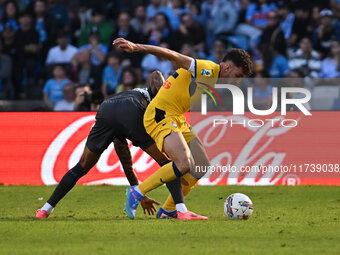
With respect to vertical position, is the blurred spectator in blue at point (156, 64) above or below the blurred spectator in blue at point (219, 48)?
below

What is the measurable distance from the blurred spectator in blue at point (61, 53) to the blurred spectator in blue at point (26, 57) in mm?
409

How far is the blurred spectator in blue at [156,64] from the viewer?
1659 centimetres

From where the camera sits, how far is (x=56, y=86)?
16.3m

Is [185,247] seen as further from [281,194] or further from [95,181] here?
[95,181]

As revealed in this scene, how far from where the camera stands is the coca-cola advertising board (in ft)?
41.8

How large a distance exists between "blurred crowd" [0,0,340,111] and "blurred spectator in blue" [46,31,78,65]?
0.08 feet

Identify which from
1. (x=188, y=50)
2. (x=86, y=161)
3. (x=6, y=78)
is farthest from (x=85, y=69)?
(x=86, y=161)

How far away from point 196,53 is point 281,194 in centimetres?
616

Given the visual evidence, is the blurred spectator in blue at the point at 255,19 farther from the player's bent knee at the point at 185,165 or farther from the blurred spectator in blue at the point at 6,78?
the player's bent knee at the point at 185,165

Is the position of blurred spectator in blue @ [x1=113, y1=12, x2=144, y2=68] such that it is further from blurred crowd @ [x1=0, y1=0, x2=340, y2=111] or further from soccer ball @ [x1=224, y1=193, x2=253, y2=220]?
soccer ball @ [x1=224, y1=193, x2=253, y2=220]

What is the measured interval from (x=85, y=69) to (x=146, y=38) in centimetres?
156

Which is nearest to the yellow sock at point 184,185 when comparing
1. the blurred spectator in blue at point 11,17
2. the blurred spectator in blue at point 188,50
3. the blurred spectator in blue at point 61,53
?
the blurred spectator in blue at point 188,50

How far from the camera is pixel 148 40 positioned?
17.2 m

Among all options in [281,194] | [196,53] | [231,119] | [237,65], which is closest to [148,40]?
[196,53]
